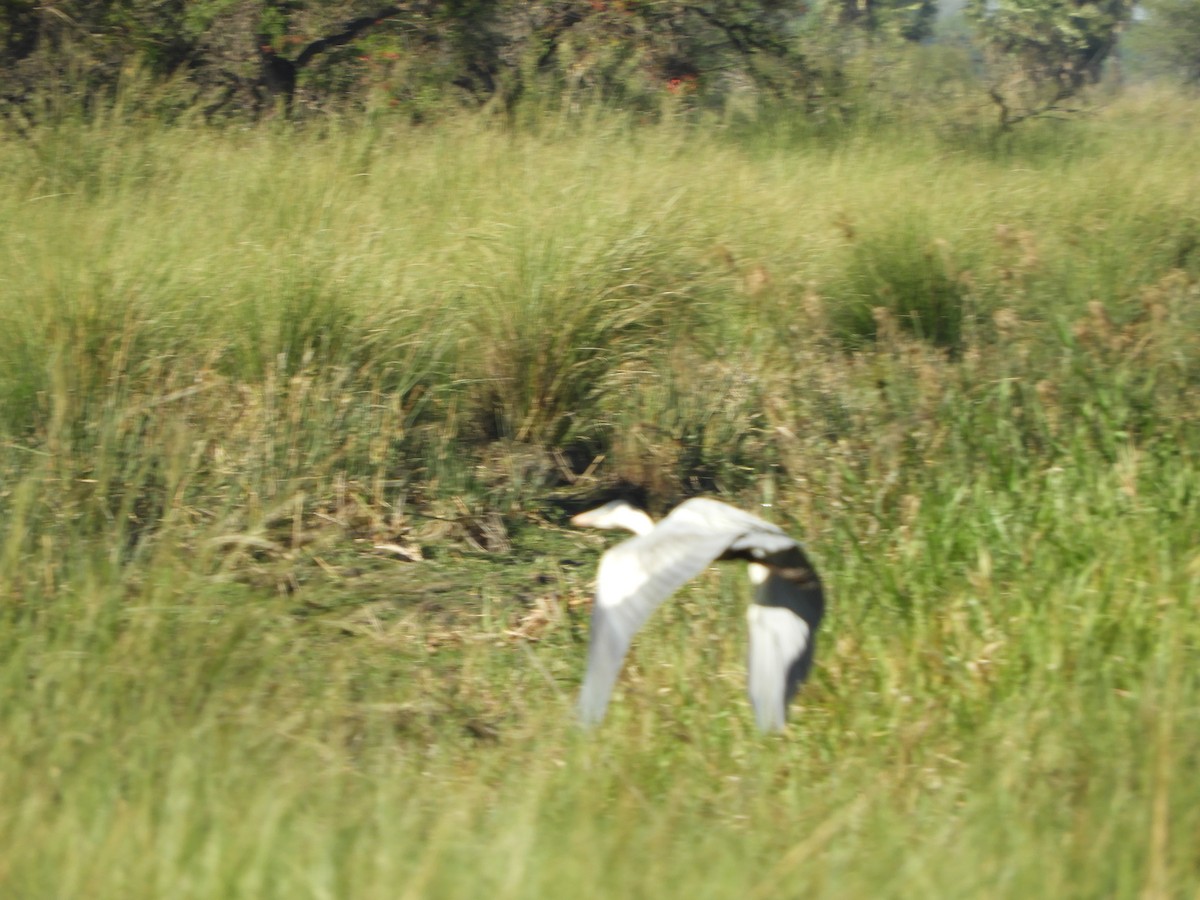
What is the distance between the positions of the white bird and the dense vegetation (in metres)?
0.16

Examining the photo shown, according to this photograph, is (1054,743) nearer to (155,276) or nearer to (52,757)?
(52,757)

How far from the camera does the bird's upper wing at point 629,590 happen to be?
2.14m

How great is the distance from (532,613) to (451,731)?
76cm

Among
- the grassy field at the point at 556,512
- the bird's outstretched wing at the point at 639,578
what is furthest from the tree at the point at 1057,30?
the bird's outstretched wing at the point at 639,578

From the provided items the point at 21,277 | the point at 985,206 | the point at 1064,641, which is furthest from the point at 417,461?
the point at 985,206

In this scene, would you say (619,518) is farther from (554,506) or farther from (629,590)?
(554,506)

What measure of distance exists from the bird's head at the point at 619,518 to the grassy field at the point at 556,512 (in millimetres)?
287

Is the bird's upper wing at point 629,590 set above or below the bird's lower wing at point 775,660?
above

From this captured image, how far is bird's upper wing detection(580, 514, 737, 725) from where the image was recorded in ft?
7.04

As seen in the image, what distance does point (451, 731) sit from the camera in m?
2.58

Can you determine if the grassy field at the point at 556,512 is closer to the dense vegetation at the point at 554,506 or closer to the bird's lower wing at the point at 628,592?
the dense vegetation at the point at 554,506

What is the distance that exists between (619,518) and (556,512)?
111cm

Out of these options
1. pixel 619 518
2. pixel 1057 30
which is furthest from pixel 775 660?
pixel 1057 30

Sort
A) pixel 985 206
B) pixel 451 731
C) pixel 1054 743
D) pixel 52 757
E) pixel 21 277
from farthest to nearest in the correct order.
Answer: pixel 985 206 < pixel 21 277 < pixel 451 731 < pixel 1054 743 < pixel 52 757
